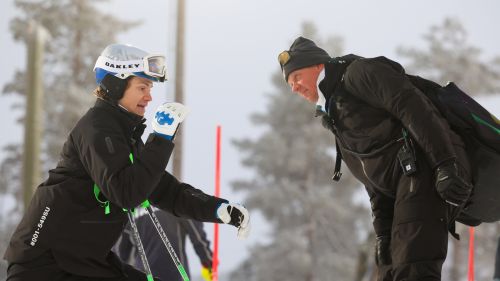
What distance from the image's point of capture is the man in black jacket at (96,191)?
321 cm

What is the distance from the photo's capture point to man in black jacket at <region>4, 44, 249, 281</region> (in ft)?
10.5

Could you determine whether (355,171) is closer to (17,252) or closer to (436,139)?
(436,139)

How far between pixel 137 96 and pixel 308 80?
1000 mm

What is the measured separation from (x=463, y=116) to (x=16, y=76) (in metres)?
23.7

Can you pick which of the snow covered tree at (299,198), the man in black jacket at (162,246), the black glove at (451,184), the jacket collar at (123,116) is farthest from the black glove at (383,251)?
the snow covered tree at (299,198)

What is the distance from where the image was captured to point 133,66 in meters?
3.61

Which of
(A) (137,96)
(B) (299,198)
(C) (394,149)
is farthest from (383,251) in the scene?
(B) (299,198)

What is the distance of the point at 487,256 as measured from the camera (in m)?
25.3

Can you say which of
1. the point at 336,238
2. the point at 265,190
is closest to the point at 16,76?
the point at 265,190

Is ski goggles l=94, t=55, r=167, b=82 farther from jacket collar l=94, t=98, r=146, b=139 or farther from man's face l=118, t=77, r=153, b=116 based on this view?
jacket collar l=94, t=98, r=146, b=139

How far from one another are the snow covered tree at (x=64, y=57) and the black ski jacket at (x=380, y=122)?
847 inches

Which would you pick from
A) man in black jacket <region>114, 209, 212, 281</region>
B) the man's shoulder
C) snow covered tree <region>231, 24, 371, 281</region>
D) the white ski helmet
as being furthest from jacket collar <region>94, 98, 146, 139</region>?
snow covered tree <region>231, 24, 371, 281</region>

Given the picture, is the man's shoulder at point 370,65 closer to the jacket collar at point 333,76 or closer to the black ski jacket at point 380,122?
the black ski jacket at point 380,122

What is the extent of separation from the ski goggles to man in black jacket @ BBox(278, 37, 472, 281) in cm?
81
